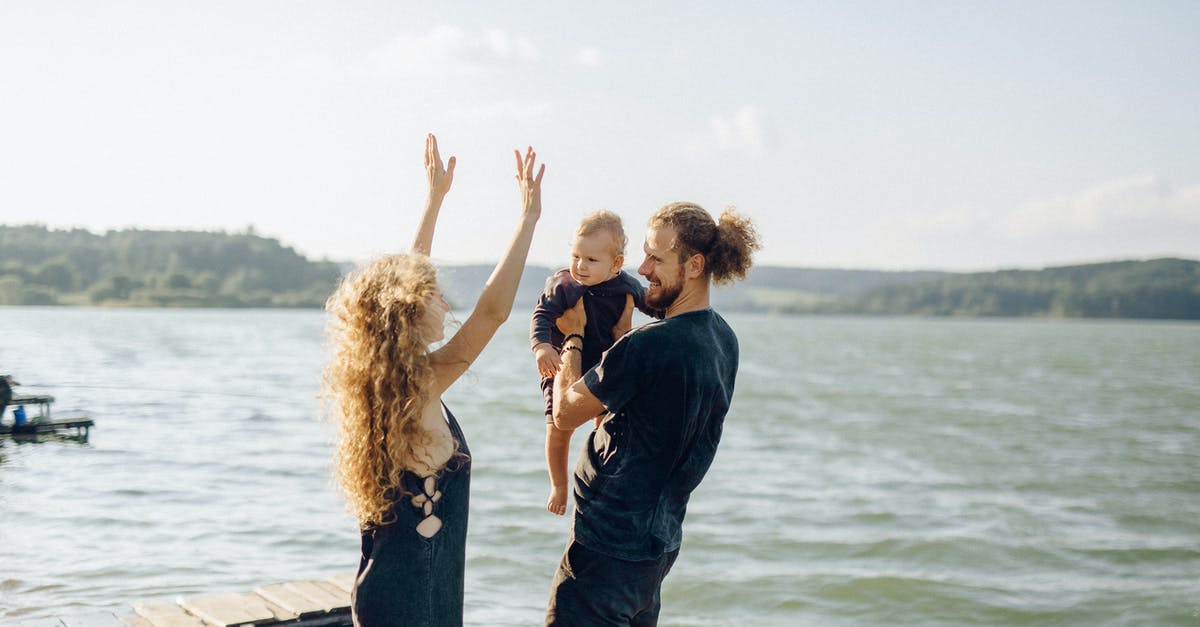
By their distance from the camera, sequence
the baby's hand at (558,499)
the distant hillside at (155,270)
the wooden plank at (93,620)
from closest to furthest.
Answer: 1. the baby's hand at (558,499)
2. the wooden plank at (93,620)
3. the distant hillside at (155,270)

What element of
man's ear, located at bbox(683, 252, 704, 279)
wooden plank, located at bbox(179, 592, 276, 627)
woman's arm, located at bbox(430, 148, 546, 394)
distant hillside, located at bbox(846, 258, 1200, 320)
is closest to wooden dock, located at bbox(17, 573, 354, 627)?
wooden plank, located at bbox(179, 592, 276, 627)

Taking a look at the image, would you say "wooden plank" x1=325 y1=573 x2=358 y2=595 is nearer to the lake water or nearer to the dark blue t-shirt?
the lake water

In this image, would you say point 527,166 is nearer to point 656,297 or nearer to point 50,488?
point 656,297

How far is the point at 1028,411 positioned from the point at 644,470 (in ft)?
144

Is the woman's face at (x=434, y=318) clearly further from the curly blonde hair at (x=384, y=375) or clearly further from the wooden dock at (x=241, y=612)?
the wooden dock at (x=241, y=612)

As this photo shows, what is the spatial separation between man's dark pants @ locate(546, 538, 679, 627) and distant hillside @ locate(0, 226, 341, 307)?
127128 mm

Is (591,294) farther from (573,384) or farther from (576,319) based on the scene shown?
(573,384)

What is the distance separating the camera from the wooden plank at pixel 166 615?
6.23 m

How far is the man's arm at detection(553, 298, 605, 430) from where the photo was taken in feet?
11.7

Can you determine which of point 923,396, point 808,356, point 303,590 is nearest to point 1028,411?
point 923,396

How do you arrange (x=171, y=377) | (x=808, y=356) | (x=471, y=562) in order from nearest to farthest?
(x=471, y=562)
(x=171, y=377)
(x=808, y=356)

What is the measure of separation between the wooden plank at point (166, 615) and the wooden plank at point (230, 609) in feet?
0.14

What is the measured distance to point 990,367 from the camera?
3123 inches

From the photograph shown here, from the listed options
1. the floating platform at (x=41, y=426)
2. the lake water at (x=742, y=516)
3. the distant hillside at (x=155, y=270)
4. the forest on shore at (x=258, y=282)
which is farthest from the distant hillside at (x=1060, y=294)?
the floating platform at (x=41, y=426)
